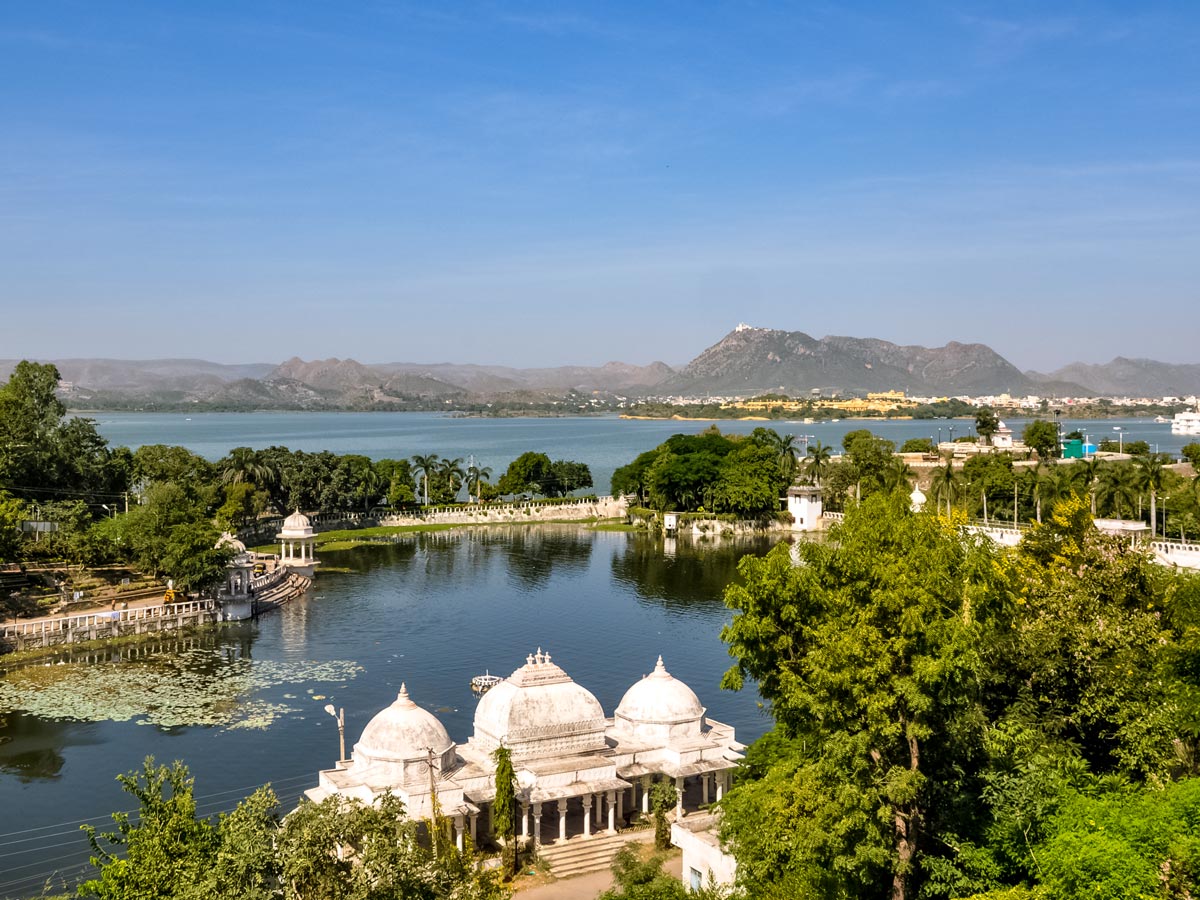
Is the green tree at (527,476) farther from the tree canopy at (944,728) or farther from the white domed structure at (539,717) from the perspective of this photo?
the tree canopy at (944,728)

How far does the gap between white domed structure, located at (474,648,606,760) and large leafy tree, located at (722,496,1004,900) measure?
729cm

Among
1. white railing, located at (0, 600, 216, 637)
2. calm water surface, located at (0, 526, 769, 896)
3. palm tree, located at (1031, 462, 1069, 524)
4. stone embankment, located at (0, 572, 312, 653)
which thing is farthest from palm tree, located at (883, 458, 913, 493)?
white railing, located at (0, 600, 216, 637)

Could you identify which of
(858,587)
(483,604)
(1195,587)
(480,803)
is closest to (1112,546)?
(1195,587)

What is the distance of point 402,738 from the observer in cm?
3114

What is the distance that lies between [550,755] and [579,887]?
4455 millimetres

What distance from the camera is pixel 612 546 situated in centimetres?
9500

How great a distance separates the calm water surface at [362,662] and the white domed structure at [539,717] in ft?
26.5

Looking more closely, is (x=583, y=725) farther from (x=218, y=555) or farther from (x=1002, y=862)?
(x=218, y=555)

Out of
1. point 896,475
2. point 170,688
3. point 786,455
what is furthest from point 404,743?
point 786,455

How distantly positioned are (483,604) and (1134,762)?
46360 millimetres

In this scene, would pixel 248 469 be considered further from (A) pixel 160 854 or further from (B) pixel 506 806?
(A) pixel 160 854

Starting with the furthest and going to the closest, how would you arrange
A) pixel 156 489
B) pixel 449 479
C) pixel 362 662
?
1. pixel 449 479
2. pixel 156 489
3. pixel 362 662

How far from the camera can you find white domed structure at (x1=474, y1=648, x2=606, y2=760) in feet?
108

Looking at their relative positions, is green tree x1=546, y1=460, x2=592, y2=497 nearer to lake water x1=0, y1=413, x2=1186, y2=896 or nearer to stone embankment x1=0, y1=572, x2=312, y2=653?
lake water x1=0, y1=413, x2=1186, y2=896
